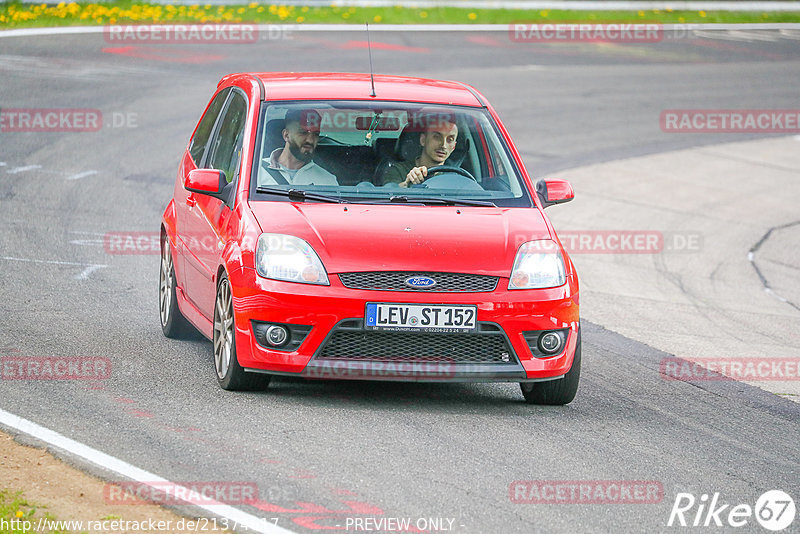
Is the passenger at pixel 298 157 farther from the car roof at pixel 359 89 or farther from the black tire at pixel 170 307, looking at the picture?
the black tire at pixel 170 307

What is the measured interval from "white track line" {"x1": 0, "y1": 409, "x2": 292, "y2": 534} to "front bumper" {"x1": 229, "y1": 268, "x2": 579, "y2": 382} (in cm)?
115

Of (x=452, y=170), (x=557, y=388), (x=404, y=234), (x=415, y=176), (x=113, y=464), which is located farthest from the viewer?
(x=452, y=170)

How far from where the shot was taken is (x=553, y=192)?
820 cm

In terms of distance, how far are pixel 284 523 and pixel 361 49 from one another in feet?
66.8

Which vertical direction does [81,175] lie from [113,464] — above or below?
below

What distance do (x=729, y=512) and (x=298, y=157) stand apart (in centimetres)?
340

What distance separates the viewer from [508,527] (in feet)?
17.9

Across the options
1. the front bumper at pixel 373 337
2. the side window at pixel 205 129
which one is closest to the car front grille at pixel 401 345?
the front bumper at pixel 373 337

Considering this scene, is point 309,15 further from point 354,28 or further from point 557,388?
point 557,388

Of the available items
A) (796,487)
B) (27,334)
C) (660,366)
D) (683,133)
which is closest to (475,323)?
(796,487)

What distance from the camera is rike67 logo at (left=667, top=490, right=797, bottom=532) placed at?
18.7 feet

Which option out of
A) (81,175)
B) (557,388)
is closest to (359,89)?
(557,388)

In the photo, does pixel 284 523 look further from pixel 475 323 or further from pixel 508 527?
pixel 475 323

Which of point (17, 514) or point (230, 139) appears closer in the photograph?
point (17, 514)
